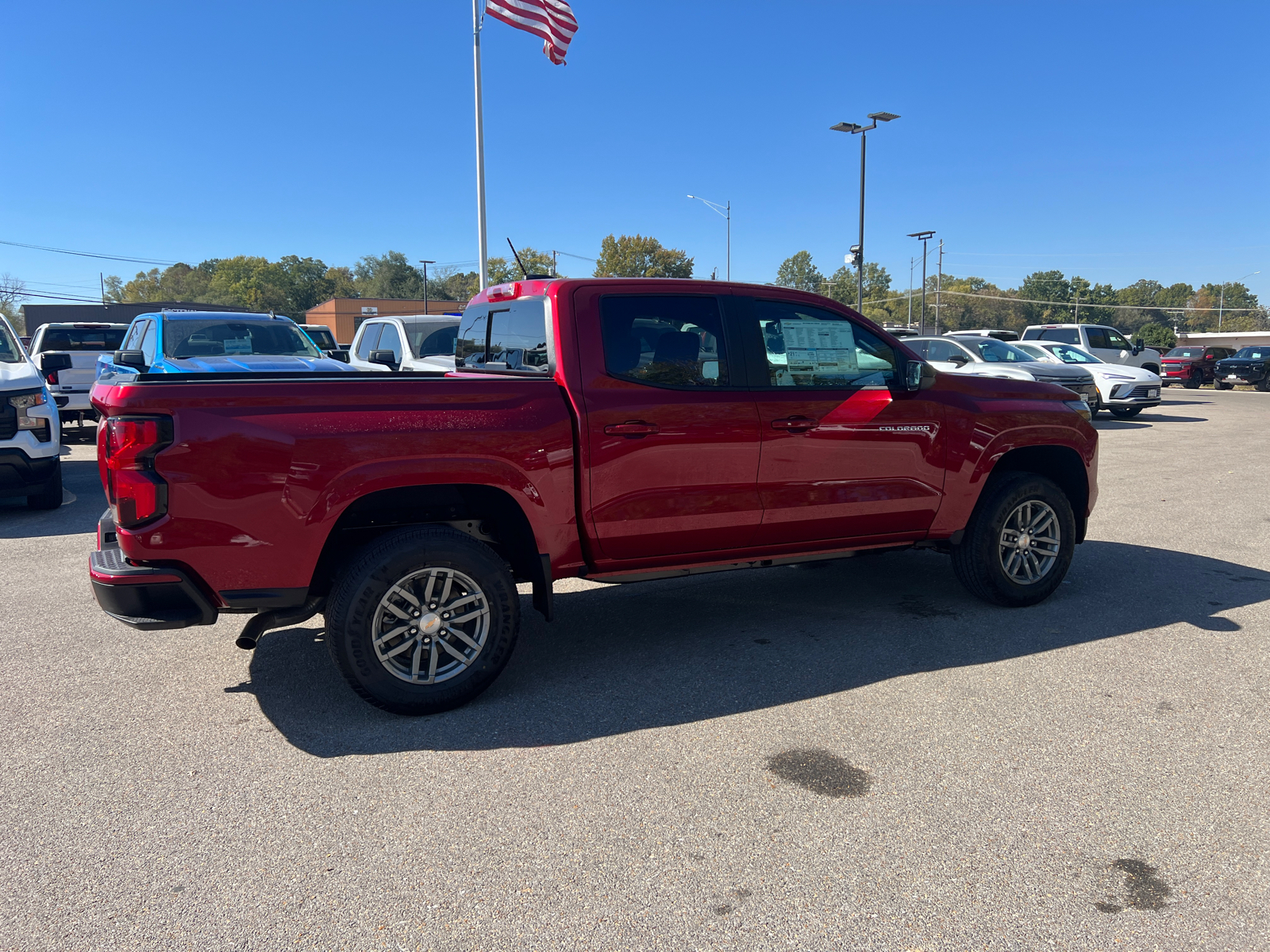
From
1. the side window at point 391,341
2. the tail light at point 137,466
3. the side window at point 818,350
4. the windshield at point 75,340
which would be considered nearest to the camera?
the tail light at point 137,466

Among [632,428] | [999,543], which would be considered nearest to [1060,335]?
[999,543]

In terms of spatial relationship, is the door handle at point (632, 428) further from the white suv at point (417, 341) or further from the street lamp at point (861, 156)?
the street lamp at point (861, 156)

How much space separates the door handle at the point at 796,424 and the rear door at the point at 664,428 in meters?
0.14

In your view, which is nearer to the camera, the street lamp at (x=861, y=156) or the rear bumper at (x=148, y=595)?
the rear bumper at (x=148, y=595)

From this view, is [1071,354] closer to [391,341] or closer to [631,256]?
[391,341]

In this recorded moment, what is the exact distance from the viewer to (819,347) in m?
4.91

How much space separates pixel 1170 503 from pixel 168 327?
10.8m

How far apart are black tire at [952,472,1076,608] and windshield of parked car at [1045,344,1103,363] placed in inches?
619

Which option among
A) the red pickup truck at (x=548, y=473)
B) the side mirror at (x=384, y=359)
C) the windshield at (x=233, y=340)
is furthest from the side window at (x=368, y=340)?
the red pickup truck at (x=548, y=473)

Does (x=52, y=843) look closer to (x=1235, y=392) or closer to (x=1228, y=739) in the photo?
(x=1228, y=739)

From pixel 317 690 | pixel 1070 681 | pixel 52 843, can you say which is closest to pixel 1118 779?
pixel 1070 681

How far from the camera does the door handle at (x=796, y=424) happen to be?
4605 millimetres

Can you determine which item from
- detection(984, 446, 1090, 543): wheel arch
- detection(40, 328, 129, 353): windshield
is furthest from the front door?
detection(40, 328, 129, 353): windshield

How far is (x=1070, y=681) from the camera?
4.35 meters
